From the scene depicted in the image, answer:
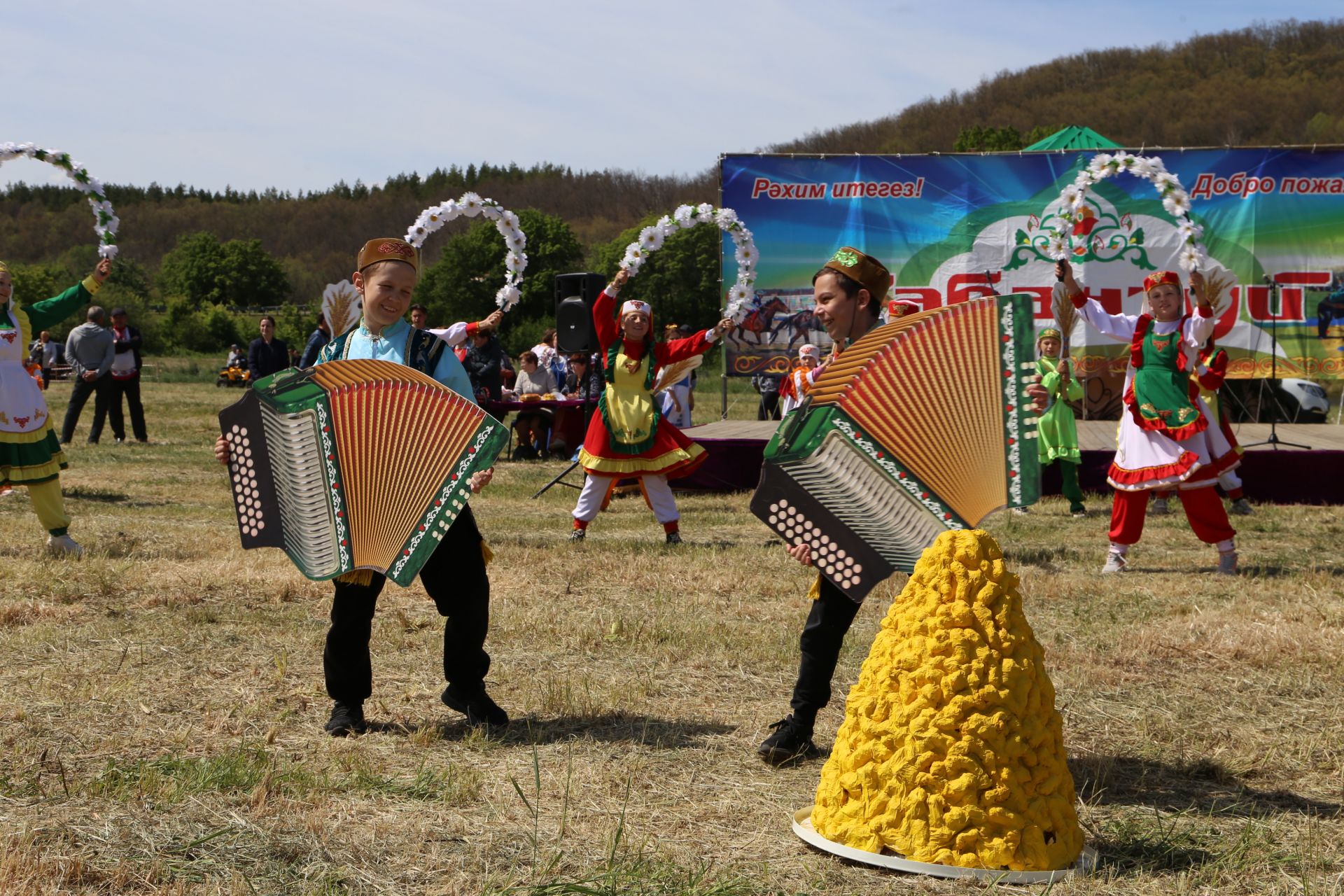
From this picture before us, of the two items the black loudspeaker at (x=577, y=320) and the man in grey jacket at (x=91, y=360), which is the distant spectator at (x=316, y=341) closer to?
the black loudspeaker at (x=577, y=320)

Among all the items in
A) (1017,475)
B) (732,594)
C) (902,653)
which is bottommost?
(732,594)

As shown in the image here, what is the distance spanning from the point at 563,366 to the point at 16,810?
50.6 feet

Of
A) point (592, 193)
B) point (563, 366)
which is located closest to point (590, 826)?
point (563, 366)

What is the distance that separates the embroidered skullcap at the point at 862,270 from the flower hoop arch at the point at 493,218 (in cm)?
667

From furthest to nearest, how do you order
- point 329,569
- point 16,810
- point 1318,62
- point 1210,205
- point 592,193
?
point 592,193
point 1318,62
point 1210,205
point 329,569
point 16,810

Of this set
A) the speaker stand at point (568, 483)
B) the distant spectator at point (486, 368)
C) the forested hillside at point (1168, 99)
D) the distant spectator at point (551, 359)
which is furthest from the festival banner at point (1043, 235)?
the forested hillside at point (1168, 99)

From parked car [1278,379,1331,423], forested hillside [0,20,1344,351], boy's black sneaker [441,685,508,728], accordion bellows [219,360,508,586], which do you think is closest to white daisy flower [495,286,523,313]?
boy's black sneaker [441,685,508,728]

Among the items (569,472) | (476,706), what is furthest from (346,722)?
(569,472)

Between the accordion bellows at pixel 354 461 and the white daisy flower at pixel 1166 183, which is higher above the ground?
the white daisy flower at pixel 1166 183

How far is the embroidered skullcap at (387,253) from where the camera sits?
451 cm

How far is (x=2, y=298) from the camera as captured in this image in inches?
324

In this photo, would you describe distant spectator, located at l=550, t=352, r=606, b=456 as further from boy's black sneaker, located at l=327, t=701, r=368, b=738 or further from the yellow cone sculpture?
the yellow cone sculpture

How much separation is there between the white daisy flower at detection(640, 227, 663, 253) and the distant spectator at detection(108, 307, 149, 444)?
7.94 meters

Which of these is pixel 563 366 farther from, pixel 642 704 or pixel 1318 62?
pixel 1318 62
